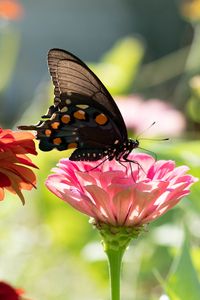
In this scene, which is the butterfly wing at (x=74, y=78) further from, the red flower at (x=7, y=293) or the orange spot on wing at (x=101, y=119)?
the red flower at (x=7, y=293)

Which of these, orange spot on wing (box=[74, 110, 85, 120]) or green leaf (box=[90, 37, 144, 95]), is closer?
orange spot on wing (box=[74, 110, 85, 120])

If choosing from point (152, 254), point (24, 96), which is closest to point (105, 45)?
point (24, 96)

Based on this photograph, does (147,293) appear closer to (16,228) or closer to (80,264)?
(80,264)

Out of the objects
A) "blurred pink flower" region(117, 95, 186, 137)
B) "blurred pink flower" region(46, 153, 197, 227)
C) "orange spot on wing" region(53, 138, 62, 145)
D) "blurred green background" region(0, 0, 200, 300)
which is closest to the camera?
"blurred pink flower" region(46, 153, 197, 227)

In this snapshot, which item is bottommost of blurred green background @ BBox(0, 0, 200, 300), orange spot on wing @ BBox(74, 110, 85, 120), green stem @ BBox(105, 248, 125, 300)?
blurred green background @ BBox(0, 0, 200, 300)

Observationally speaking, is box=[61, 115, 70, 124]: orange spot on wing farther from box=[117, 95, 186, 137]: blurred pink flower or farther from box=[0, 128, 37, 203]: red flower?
box=[117, 95, 186, 137]: blurred pink flower

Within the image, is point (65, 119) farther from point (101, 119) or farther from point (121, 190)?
point (121, 190)

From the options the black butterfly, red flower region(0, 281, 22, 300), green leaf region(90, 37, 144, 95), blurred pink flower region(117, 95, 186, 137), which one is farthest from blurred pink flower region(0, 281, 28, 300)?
green leaf region(90, 37, 144, 95)
